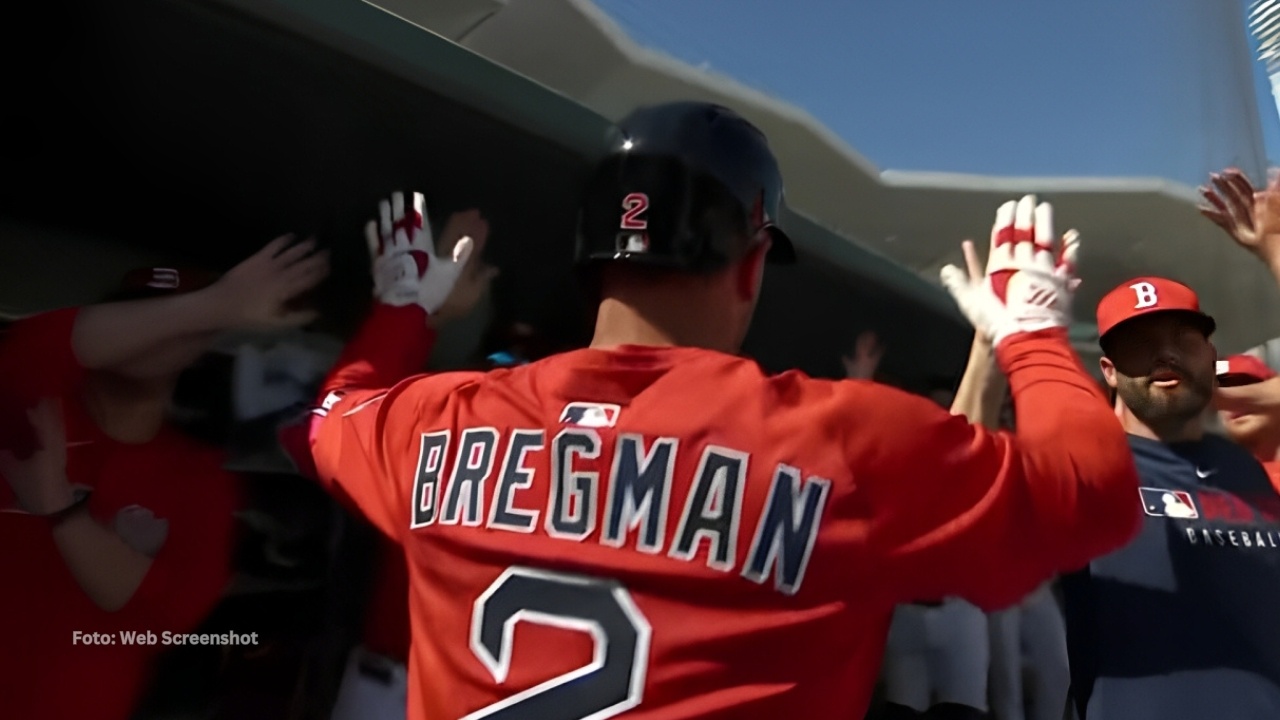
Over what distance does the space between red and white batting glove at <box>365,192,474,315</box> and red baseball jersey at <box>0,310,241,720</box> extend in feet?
0.92

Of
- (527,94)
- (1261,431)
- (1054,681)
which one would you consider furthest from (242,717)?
(1261,431)

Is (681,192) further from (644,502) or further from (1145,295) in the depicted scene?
(1145,295)

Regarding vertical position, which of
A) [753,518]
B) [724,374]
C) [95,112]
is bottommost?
[753,518]

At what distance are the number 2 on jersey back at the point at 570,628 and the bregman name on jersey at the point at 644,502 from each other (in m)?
0.05

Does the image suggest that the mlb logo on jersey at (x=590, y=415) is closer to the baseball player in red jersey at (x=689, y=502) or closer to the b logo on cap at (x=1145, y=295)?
the baseball player in red jersey at (x=689, y=502)

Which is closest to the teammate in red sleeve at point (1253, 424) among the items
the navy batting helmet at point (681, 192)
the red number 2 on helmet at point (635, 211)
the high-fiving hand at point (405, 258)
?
the navy batting helmet at point (681, 192)

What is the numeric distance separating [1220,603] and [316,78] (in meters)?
1.43

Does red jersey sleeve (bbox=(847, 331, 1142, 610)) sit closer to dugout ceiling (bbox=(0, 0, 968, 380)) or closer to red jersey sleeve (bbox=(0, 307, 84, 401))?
dugout ceiling (bbox=(0, 0, 968, 380))

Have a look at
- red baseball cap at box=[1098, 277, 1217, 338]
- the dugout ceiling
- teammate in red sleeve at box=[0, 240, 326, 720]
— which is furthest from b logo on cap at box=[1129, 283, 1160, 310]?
teammate in red sleeve at box=[0, 240, 326, 720]

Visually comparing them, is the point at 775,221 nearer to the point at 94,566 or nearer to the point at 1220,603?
the point at 94,566

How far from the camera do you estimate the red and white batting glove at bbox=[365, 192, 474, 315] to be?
3.62ft

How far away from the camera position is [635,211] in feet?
3.06

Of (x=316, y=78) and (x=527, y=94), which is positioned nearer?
(x=316, y=78)

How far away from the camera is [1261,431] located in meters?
1.70
